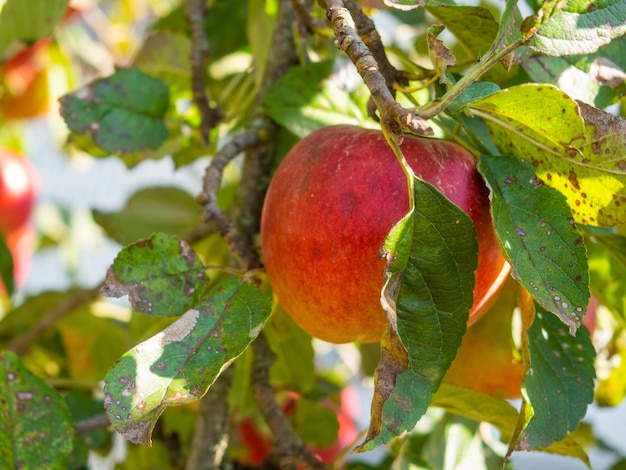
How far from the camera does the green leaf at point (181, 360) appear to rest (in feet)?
1.43

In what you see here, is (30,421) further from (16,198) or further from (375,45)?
(16,198)

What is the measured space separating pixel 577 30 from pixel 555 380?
0.24 m

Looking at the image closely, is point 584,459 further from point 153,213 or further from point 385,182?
point 153,213

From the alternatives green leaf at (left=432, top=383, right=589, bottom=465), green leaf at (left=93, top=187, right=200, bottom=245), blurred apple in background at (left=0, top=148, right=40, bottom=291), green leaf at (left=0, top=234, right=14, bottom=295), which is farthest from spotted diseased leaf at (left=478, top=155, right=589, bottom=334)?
blurred apple in background at (left=0, top=148, right=40, bottom=291)

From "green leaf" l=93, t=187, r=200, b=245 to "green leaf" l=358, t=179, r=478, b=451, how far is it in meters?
0.51

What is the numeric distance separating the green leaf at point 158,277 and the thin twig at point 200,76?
25 cm

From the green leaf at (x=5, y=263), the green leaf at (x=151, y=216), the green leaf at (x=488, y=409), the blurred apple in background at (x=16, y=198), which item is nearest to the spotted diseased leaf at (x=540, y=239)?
the green leaf at (x=488, y=409)

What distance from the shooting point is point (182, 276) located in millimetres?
525

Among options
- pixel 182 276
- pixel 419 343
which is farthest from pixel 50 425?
pixel 419 343

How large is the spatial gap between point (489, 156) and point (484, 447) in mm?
355

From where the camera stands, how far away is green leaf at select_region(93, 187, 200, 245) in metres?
0.94

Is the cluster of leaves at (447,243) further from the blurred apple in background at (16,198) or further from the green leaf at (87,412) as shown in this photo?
the blurred apple in background at (16,198)

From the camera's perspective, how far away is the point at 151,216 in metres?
0.96

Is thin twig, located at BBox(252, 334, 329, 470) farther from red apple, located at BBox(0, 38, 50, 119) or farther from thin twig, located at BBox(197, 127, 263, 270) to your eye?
red apple, located at BBox(0, 38, 50, 119)
